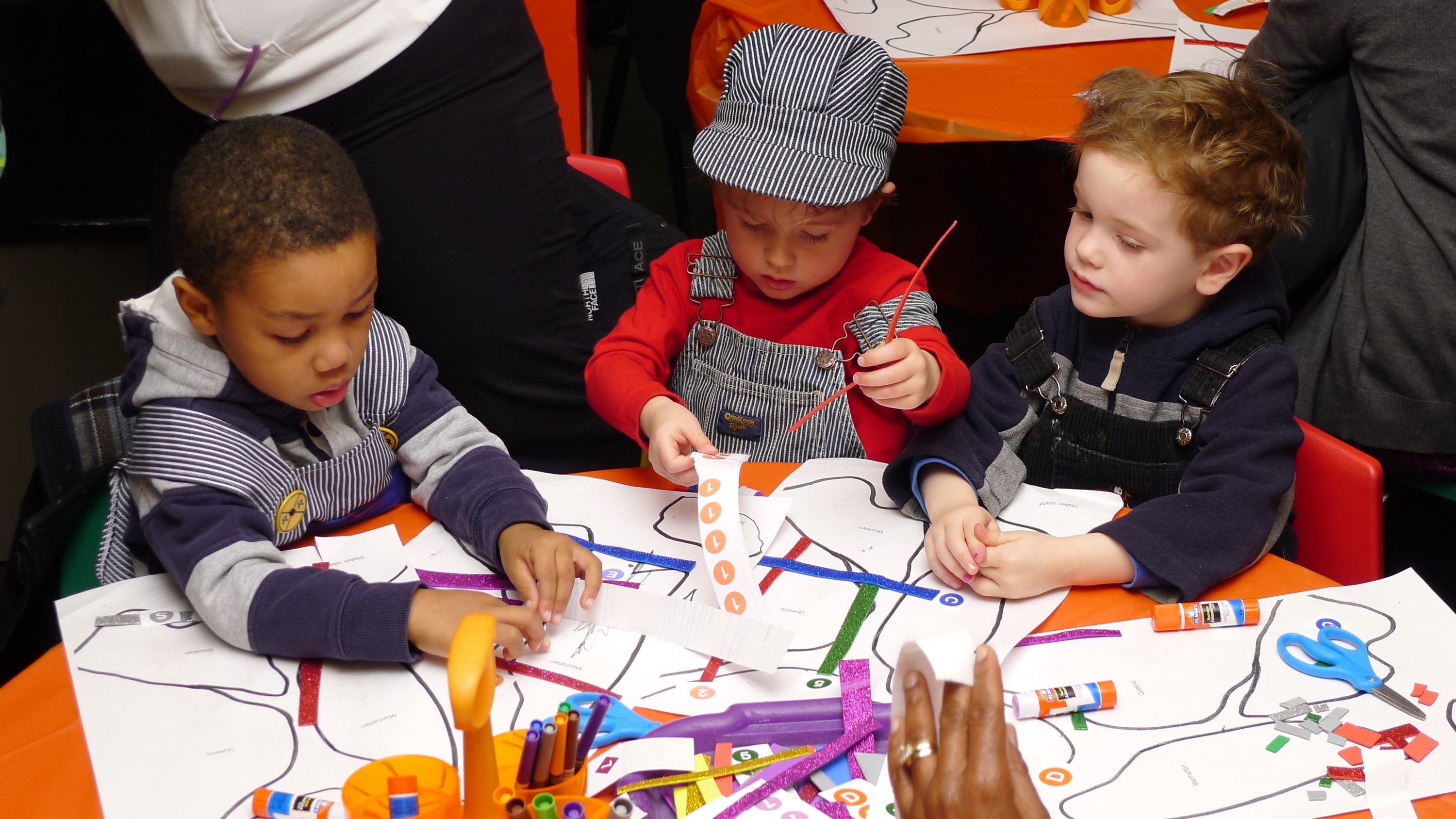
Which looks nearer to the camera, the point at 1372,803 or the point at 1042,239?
the point at 1372,803

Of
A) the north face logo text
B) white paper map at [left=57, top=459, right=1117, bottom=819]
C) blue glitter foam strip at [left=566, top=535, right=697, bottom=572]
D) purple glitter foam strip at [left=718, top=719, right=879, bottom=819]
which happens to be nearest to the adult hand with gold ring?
purple glitter foam strip at [left=718, top=719, right=879, bottom=819]

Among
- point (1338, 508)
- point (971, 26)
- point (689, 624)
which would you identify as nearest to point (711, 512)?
point (689, 624)

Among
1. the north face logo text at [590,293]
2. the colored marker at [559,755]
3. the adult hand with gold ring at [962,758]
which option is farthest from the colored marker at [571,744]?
the north face logo text at [590,293]

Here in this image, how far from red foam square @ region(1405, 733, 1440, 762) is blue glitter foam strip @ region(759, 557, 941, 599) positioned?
427mm

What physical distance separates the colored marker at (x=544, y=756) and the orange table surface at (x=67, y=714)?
319 millimetres

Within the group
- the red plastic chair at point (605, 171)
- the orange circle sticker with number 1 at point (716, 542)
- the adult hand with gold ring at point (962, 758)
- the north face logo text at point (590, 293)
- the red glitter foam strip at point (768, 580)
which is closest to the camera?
the adult hand with gold ring at point (962, 758)

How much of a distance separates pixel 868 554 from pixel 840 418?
326 millimetres

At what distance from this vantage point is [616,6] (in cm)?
334

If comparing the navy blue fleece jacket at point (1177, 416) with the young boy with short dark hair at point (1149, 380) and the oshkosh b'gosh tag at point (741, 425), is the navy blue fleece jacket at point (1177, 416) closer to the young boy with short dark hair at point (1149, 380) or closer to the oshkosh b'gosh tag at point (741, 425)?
the young boy with short dark hair at point (1149, 380)

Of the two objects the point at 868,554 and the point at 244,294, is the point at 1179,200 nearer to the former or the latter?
the point at 868,554

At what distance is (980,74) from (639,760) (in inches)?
62.5

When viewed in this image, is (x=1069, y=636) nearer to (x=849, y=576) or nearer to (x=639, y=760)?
(x=849, y=576)

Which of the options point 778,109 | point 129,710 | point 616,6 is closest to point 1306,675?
point 778,109

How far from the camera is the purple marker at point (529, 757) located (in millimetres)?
776
